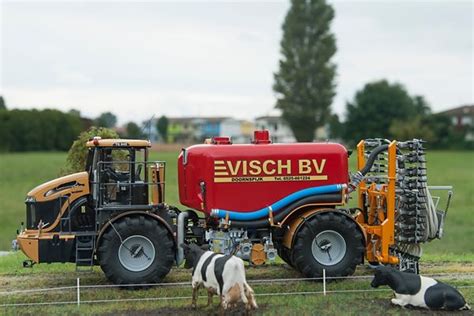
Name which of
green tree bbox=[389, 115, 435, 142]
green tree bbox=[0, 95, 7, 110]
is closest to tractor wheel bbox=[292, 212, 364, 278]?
green tree bbox=[0, 95, 7, 110]

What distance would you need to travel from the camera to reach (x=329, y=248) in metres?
11.3

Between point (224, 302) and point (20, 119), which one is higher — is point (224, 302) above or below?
below

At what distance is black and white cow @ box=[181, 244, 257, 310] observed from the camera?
8727 mm

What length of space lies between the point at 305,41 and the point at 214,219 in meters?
61.2

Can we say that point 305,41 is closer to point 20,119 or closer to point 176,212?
point 20,119

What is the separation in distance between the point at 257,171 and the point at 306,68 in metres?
58.5

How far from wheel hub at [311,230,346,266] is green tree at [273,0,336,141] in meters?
54.0

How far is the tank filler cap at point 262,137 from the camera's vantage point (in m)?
11.5

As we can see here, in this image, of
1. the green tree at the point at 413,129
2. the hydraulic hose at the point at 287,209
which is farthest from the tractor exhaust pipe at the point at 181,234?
the green tree at the point at 413,129

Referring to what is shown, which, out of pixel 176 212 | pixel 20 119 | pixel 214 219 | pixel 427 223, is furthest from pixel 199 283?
pixel 20 119

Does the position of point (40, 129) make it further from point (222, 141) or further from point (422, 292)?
point (422, 292)

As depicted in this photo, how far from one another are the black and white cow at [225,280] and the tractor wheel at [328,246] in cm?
221

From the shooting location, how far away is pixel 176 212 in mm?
12039

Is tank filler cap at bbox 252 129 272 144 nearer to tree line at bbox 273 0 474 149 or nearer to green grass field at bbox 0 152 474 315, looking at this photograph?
green grass field at bbox 0 152 474 315
